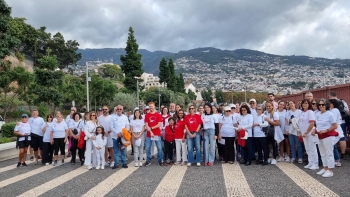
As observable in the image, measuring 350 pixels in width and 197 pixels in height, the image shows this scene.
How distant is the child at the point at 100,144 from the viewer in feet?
30.8

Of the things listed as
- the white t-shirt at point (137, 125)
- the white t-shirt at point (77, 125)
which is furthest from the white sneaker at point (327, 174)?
the white t-shirt at point (77, 125)

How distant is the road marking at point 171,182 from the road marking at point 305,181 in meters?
2.49

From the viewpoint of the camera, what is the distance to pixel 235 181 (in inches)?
281

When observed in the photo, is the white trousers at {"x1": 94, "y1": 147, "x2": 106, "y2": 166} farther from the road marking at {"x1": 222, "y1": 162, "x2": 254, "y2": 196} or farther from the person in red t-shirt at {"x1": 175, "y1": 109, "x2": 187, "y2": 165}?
the road marking at {"x1": 222, "y1": 162, "x2": 254, "y2": 196}

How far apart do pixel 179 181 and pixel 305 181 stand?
2.68 m

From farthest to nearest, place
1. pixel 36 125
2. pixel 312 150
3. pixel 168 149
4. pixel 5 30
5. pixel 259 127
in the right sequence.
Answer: pixel 5 30, pixel 36 125, pixel 168 149, pixel 259 127, pixel 312 150

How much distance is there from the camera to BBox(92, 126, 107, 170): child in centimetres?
938

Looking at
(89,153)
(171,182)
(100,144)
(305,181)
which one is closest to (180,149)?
(100,144)

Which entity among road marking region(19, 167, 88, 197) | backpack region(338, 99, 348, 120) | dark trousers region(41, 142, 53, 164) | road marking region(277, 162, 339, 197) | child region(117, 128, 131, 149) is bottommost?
road marking region(19, 167, 88, 197)

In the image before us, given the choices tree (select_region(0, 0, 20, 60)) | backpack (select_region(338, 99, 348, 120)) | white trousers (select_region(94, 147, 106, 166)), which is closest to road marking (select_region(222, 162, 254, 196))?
backpack (select_region(338, 99, 348, 120))

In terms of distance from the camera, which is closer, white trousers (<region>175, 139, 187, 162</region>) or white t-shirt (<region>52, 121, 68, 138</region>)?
white trousers (<region>175, 139, 187, 162</region>)

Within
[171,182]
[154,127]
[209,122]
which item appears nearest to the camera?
[171,182]

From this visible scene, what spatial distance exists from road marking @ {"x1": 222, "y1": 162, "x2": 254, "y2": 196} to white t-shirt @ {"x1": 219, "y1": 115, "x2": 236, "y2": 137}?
92cm

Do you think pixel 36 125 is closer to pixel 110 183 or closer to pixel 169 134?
pixel 169 134
